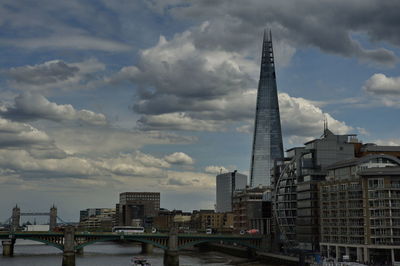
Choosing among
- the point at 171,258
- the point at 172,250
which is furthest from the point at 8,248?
the point at 171,258

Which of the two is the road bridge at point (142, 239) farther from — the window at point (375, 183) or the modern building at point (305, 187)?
the window at point (375, 183)

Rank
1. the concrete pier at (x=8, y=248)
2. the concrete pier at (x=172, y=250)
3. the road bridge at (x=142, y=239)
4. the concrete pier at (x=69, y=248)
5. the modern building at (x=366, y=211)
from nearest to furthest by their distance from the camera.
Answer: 1. the modern building at (x=366, y=211)
2. the concrete pier at (x=69, y=248)
3. the road bridge at (x=142, y=239)
4. the concrete pier at (x=172, y=250)
5. the concrete pier at (x=8, y=248)

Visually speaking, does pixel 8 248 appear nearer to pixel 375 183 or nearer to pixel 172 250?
pixel 172 250

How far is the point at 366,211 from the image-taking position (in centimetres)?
12438

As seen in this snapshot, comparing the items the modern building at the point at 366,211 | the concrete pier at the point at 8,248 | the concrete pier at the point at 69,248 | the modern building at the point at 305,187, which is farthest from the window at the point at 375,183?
the concrete pier at the point at 8,248

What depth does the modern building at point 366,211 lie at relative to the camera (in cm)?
12231

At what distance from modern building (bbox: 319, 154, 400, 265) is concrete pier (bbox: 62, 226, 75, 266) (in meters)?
60.5

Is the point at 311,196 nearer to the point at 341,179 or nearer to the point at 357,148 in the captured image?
the point at 341,179

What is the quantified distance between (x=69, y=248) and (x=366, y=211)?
231 feet

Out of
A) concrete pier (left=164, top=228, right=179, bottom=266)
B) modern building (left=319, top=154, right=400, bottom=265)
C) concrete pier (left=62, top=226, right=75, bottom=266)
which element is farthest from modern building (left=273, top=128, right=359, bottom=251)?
concrete pier (left=62, top=226, right=75, bottom=266)

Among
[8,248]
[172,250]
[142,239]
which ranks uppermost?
[142,239]

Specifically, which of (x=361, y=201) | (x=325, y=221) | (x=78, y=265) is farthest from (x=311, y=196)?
(x=78, y=265)

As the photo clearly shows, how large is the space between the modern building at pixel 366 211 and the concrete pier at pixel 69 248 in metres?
60.5

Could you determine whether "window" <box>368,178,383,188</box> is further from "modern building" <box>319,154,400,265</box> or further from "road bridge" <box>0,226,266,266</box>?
"road bridge" <box>0,226,266,266</box>
